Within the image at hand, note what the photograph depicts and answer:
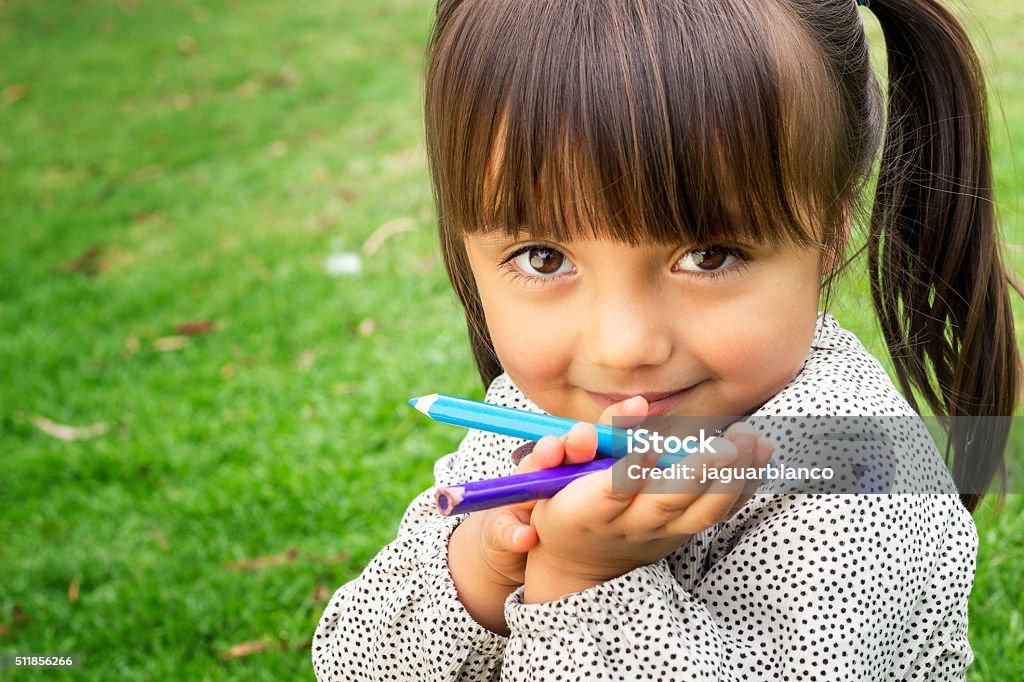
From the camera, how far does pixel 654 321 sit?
1.24 metres

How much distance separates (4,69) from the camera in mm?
8609

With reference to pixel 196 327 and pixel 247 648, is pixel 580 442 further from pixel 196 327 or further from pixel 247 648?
pixel 196 327

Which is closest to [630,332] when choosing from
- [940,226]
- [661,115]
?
[661,115]

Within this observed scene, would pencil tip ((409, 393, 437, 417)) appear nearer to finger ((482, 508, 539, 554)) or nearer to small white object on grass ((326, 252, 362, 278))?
finger ((482, 508, 539, 554))

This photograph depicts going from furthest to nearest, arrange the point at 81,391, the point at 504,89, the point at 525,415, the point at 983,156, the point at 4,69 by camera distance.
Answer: the point at 4,69
the point at 81,391
the point at 983,156
the point at 504,89
the point at 525,415

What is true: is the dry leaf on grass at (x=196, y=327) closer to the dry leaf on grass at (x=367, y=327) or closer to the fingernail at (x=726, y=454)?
the dry leaf on grass at (x=367, y=327)

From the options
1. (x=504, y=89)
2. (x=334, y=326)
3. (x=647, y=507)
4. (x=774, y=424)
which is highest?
(x=504, y=89)

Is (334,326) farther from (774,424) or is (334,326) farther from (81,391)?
(774,424)

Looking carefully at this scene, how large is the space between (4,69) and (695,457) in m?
8.89

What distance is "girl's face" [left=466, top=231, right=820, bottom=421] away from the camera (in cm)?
125

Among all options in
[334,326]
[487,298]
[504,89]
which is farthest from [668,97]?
[334,326]

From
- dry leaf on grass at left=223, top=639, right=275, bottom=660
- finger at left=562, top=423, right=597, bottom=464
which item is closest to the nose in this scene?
finger at left=562, top=423, right=597, bottom=464

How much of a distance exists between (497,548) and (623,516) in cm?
22

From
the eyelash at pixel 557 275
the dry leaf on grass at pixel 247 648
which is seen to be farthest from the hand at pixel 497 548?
the dry leaf on grass at pixel 247 648
